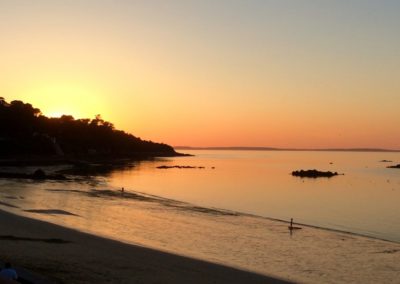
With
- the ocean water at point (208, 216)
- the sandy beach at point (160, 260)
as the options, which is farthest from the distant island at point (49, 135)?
the sandy beach at point (160, 260)

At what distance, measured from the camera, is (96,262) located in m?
15.3

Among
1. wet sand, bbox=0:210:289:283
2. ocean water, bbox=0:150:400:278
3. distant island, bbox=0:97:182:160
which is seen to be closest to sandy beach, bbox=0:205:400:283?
wet sand, bbox=0:210:289:283

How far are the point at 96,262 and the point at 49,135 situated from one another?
130m

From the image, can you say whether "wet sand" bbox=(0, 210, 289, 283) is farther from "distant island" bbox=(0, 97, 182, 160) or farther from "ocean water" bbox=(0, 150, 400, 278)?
"distant island" bbox=(0, 97, 182, 160)

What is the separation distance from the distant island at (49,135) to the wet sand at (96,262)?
296 feet

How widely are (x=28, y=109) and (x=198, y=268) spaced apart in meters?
126

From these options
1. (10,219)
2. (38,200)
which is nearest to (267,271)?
(10,219)

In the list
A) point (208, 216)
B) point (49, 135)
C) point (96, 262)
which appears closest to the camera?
point (96, 262)

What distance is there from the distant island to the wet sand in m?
90.3

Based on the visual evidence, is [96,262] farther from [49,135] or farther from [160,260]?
[49,135]

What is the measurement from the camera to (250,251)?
21531mm

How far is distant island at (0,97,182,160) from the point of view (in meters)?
113

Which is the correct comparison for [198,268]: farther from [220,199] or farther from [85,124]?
[85,124]

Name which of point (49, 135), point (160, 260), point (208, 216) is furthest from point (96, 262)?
point (49, 135)
